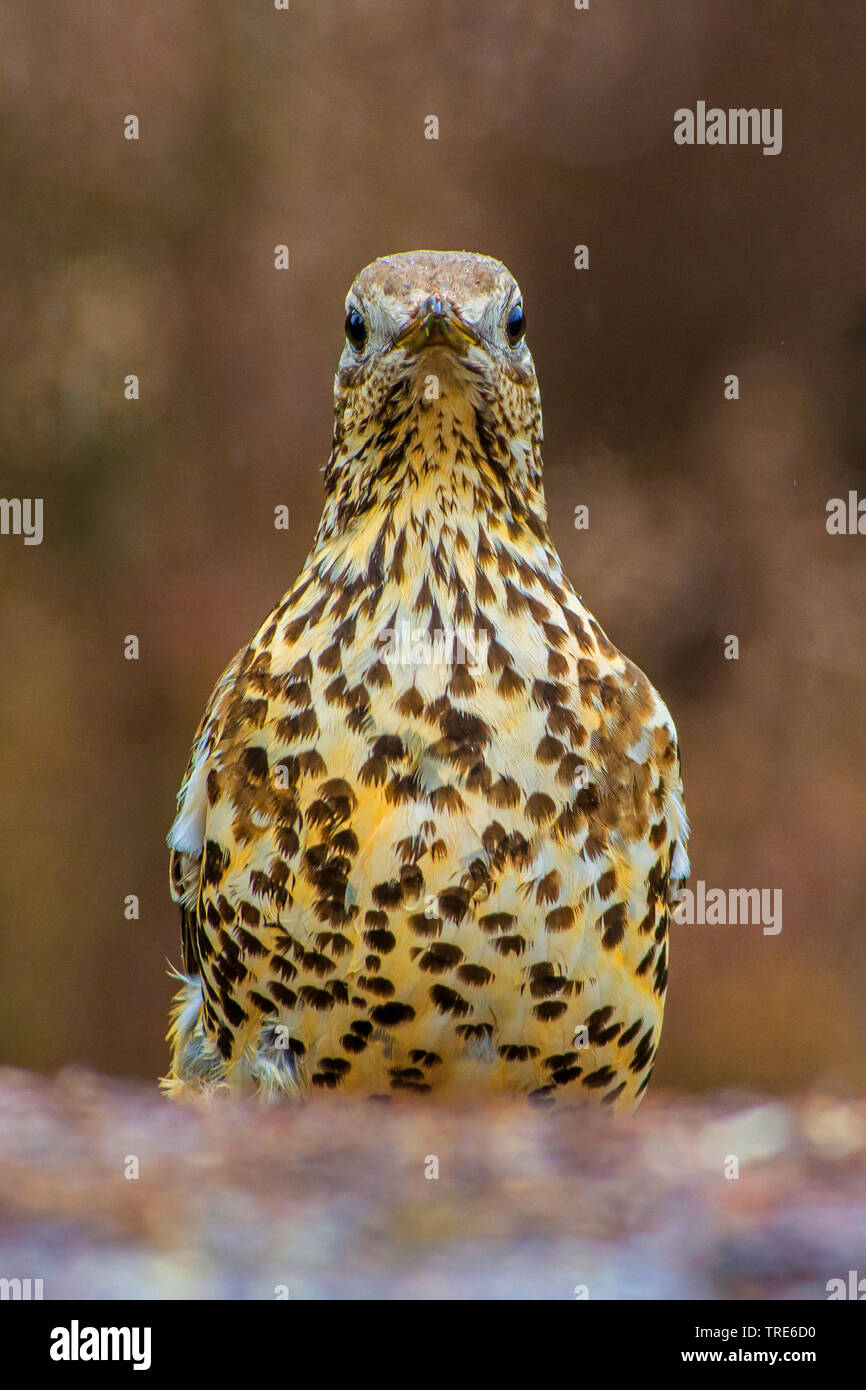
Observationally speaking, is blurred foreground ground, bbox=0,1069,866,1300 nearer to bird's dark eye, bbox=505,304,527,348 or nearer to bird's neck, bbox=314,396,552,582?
bird's neck, bbox=314,396,552,582

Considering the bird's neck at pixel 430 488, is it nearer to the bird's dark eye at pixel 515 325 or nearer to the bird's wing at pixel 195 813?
the bird's dark eye at pixel 515 325

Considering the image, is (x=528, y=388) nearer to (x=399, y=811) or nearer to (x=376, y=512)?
(x=376, y=512)

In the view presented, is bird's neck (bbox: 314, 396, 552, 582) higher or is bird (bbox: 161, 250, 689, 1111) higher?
bird's neck (bbox: 314, 396, 552, 582)

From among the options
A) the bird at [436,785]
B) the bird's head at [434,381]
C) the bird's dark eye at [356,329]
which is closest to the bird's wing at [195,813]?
the bird at [436,785]

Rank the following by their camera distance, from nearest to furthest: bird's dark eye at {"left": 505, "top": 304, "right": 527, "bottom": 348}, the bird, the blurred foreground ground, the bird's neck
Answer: the blurred foreground ground, the bird, the bird's neck, bird's dark eye at {"left": 505, "top": 304, "right": 527, "bottom": 348}
